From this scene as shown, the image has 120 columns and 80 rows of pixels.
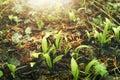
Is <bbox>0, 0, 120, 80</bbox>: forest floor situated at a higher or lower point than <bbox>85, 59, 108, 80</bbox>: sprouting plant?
higher

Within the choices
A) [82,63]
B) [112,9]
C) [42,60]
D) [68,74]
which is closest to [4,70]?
[42,60]

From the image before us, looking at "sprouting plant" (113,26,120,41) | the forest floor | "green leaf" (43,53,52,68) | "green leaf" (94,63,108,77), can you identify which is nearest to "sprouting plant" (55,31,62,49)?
the forest floor

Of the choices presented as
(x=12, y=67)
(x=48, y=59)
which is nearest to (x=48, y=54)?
(x=48, y=59)

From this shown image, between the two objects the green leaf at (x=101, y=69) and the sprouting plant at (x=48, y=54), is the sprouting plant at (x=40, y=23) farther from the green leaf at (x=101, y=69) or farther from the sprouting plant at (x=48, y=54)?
the green leaf at (x=101, y=69)

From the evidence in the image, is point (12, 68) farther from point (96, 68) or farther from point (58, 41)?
point (96, 68)

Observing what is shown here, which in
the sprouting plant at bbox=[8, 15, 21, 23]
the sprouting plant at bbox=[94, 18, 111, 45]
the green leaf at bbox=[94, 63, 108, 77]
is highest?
the sprouting plant at bbox=[8, 15, 21, 23]

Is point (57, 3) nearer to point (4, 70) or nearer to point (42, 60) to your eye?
point (42, 60)

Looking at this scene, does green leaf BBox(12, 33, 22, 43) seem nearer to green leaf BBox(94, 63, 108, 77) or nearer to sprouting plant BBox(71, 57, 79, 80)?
sprouting plant BBox(71, 57, 79, 80)

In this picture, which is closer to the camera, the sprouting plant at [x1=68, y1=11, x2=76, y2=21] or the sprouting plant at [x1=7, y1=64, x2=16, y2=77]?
the sprouting plant at [x1=7, y1=64, x2=16, y2=77]

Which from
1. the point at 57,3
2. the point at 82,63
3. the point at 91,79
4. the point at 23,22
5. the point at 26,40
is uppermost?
the point at 57,3
